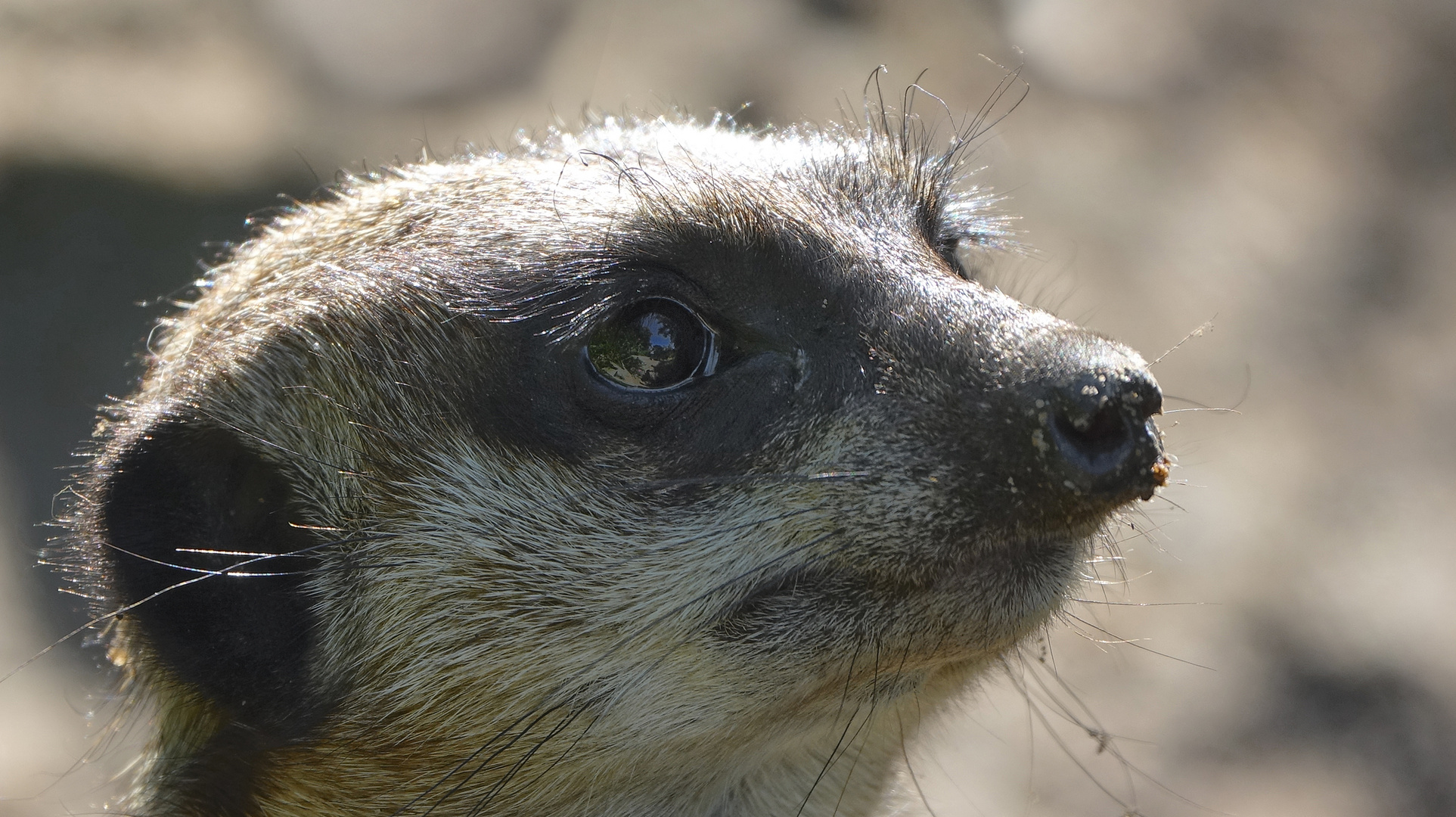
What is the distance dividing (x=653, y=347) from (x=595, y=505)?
317 mm

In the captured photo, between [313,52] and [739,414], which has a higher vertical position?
[313,52]

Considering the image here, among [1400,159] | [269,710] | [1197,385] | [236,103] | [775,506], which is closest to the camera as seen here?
[775,506]

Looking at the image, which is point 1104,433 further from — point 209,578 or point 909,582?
point 209,578

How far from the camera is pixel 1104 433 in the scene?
2.08 metres

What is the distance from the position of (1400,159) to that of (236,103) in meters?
7.21

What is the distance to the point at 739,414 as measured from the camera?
7.58 feet

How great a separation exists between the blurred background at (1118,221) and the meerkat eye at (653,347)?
363 centimetres

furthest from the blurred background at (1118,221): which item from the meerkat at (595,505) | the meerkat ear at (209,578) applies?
the meerkat ear at (209,578)

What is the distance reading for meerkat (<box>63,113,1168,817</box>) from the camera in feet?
7.17

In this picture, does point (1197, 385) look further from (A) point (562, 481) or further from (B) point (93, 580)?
(B) point (93, 580)

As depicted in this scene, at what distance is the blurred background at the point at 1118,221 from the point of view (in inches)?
225

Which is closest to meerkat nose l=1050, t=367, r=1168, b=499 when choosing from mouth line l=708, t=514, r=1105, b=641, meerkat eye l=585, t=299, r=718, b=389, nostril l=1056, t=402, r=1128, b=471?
nostril l=1056, t=402, r=1128, b=471

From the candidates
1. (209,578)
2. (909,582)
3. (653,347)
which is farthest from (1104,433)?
(209,578)

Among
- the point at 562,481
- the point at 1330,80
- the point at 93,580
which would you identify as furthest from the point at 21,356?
the point at 1330,80
